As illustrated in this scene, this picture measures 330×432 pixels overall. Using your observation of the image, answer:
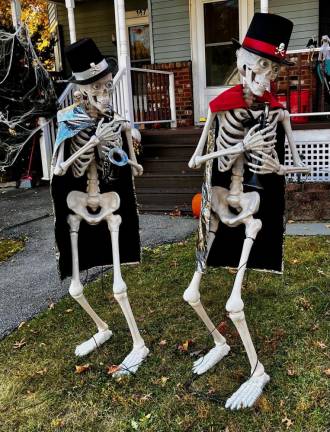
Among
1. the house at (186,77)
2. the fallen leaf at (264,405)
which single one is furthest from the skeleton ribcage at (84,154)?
the house at (186,77)

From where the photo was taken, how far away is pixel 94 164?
137 inches

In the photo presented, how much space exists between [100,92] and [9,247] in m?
4.04

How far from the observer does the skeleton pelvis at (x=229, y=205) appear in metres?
3.15

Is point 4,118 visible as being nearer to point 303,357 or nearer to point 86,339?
point 86,339

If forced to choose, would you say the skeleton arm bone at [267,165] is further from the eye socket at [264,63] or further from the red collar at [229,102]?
the eye socket at [264,63]

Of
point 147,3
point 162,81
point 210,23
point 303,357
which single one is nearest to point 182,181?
point 162,81

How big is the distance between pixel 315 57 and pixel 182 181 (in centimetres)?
327

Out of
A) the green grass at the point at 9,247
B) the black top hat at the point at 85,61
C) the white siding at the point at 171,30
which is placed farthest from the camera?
the white siding at the point at 171,30

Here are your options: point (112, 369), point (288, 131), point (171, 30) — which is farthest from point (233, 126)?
point (171, 30)

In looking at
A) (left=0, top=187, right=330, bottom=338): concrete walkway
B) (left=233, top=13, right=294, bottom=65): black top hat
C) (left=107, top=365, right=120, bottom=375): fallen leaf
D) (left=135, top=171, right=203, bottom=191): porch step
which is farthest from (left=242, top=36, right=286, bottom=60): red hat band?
(left=135, top=171, right=203, bottom=191): porch step

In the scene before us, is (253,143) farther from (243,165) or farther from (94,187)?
(94,187)

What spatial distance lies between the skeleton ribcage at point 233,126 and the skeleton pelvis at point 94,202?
93cm

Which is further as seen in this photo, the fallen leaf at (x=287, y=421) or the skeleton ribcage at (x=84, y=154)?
the skeleton ribcage at (x=84, y=154)

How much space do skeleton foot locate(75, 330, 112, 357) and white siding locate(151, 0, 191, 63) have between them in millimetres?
7994
